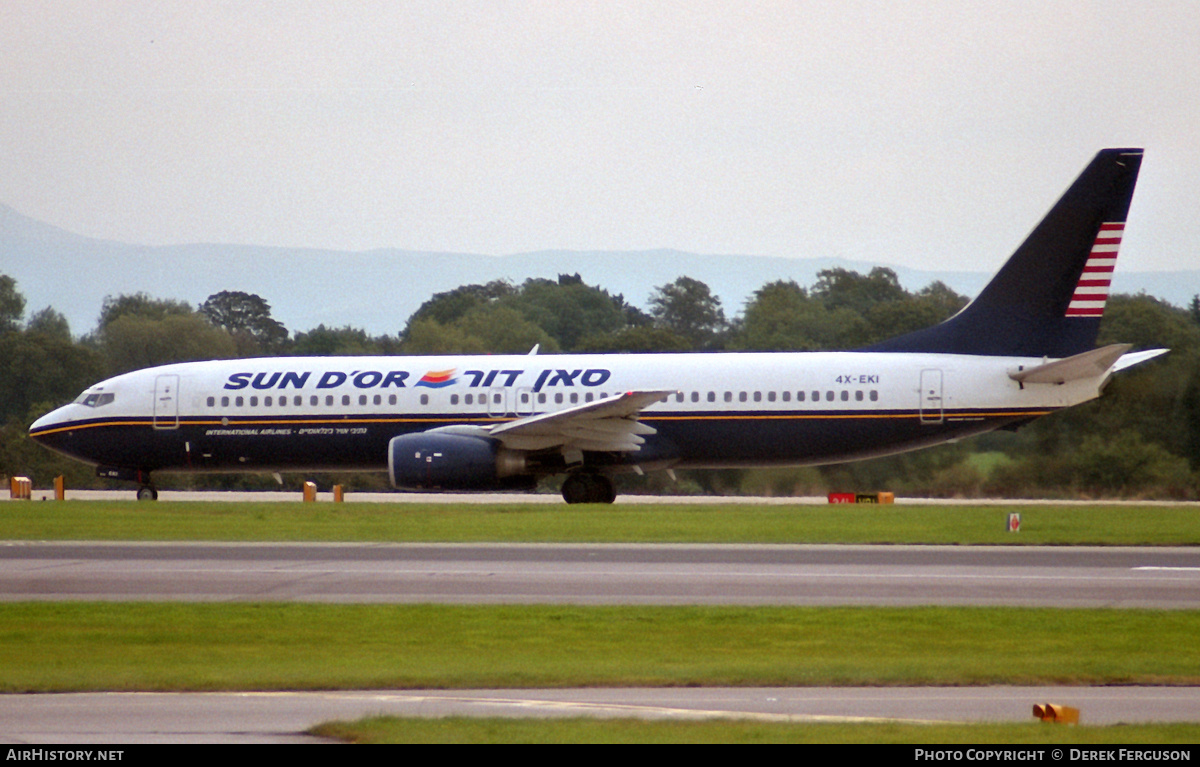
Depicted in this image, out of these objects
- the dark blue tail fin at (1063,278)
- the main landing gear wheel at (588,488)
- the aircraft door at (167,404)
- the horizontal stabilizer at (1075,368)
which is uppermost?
the dark blue tail fin at (1063,278)

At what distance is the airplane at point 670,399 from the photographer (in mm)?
29078

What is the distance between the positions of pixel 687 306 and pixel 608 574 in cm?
8903

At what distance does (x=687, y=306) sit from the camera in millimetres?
106688

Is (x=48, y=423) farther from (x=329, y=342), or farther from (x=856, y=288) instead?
(x=856, y=288)

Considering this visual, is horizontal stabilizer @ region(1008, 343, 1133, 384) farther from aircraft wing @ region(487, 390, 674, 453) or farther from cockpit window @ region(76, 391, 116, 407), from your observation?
cockpit window @ region(76, 391, 116, 407)

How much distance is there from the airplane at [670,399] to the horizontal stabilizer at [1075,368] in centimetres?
4

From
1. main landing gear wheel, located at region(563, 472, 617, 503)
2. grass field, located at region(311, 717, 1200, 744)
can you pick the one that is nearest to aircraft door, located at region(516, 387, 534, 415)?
main landing gear wheel, located at region(563, 472, 617, 503)

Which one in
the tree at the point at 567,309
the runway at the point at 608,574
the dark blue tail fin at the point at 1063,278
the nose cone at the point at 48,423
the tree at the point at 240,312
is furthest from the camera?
the tree at the point at 240,312

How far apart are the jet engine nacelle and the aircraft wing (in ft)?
1.14

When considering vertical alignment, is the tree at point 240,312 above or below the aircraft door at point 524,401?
above

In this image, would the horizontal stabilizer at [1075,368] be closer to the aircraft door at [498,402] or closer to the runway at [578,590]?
the runway at [578,590]

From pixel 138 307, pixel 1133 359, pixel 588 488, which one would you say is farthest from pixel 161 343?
pixel 1133 359

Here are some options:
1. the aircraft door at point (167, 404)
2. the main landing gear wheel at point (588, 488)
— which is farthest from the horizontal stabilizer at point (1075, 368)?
the aircraft door at point (167, 404)

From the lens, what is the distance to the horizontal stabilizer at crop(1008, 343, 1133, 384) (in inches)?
1085
